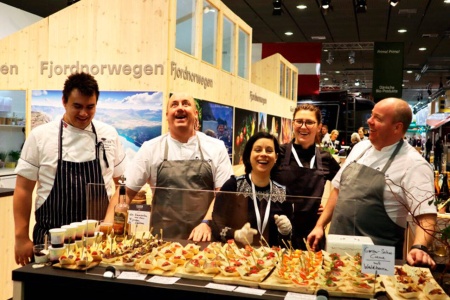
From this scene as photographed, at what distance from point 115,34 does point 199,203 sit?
3.17 metres

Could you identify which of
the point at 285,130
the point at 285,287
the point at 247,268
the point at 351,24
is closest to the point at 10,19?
the point at 285,130

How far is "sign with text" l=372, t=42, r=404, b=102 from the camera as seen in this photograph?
42.6ft

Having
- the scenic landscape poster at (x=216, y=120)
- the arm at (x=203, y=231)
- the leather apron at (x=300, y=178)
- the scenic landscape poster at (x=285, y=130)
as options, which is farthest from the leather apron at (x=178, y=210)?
the scenic landscape poster at (x=285, y=130)

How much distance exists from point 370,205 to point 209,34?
14.3ft

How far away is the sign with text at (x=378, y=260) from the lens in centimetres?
202

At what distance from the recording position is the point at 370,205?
2.99 m

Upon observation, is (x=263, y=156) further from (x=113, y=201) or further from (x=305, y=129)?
(x=305, y=129)

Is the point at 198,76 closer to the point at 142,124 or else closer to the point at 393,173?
the point at 142,124

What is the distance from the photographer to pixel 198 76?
593 centimetres

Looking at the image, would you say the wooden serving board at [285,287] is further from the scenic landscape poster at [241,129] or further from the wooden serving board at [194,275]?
the scenic landscape poster at [241,129]

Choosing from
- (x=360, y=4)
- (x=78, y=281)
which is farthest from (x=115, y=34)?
(x=360, y=4)

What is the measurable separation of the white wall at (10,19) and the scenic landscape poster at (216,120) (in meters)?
3.92

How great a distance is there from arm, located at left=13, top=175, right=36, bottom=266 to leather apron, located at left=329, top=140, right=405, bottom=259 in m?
1.80

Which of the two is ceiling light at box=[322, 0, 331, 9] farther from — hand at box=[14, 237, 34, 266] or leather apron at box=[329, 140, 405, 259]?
hand at box=[14, 237, 34, 266]
